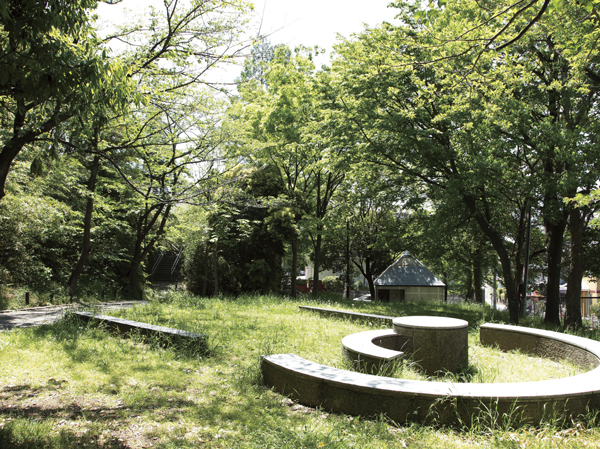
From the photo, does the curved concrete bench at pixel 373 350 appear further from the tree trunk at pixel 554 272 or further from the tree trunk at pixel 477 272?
the tree trunk at pixel 477 272

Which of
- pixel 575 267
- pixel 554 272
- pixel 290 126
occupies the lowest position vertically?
pixel 554 272

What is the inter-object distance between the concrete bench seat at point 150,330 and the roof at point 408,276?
18.8 m

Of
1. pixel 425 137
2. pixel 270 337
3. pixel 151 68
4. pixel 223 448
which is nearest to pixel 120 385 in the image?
pixel 223 448

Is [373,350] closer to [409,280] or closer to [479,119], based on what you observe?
[479,119]

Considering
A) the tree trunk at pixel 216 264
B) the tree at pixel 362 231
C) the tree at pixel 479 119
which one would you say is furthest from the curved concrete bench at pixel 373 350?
the tree trunk at pixel 216 264

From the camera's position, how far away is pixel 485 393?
13.2 ft

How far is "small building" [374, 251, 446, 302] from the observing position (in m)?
24.4

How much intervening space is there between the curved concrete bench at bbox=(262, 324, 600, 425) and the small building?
19.9 m

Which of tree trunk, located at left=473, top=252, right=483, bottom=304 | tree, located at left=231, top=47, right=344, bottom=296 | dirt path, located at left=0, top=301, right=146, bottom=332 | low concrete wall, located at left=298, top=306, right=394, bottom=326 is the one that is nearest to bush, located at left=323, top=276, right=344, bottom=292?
tree trunk, located at left=473, top=252, right=483, bottom=304

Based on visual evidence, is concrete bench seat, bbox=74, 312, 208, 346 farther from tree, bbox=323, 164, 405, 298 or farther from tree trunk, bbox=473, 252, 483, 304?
tree trunk, bbox=473, 252, 483, 304

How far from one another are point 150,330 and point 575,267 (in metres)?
13.7

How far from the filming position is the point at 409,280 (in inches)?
969

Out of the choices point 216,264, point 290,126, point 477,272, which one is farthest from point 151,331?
point 477,272

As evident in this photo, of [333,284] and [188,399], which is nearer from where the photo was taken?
[188,399]
